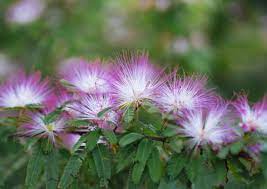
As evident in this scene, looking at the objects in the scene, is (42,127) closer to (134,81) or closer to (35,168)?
(35,168)

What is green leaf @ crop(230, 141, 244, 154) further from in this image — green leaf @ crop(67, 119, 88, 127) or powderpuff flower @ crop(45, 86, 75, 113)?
powderpuff flower @ crop(45, 86, 75, 113)

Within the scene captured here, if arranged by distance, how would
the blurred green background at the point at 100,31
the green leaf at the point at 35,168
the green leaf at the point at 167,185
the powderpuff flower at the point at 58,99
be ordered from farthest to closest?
1. the blurred green background at the point at 100,31
2. the powderpuff flower at the point at 58,99
3. the green leaf at the point at 35,168
4. the green leaf at the point at 167,185

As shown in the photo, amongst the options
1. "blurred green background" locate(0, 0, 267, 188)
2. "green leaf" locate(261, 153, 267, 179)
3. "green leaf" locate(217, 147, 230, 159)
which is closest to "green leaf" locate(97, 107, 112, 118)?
"green leaf" locate(217, 147, 230, 159)

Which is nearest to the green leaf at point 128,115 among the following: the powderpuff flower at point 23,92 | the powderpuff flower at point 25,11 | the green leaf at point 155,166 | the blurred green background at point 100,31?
the green leaf at point 155,166

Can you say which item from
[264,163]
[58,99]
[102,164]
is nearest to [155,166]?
[102,164]

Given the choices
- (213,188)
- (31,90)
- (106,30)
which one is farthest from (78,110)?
(106,30)

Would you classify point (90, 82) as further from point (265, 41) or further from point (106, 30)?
point (265, 41)

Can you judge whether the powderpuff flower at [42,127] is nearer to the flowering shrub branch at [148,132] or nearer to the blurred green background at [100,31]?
the flowering shrub branch at [148,132]
